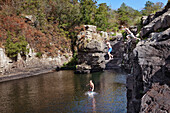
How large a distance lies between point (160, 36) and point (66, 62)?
38.9 m

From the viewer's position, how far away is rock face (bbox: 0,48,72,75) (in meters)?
27.5

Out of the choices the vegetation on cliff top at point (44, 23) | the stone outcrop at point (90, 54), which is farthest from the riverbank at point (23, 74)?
the stone outcrop at point (90, 54)

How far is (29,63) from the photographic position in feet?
109

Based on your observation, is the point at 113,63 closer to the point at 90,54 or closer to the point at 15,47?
the point at 90,54

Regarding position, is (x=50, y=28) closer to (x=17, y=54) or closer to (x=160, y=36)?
(x=17, y=54)

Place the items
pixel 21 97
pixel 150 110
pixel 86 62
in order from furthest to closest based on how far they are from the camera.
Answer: pixel 86 62 < pixel 21 97 < pixel 150 110

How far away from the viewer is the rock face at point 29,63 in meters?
27.5

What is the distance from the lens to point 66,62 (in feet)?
146

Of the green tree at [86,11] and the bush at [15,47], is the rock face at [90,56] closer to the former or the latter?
the bush at [15,47]

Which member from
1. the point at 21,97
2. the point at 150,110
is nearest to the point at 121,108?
the point at 150,110

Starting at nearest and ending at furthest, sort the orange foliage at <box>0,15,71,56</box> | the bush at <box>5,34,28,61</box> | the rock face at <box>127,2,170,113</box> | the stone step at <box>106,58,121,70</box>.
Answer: the rock face at <box>127,2,170,113</box> → the bush at <box>5,34,28,61</box> → the orange foliage at <box>0,15,71,56</box> → the stone step at <box>106,58,121,70</box>

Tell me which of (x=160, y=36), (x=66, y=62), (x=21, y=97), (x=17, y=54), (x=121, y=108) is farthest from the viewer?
(x=66, y=62)

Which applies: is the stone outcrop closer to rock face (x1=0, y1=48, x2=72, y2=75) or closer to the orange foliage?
rock face (x1=0, y1=48, x2=72, y2=75)

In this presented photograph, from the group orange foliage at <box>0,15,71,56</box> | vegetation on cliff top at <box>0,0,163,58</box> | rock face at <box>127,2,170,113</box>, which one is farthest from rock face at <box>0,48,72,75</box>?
rock face at <box>127,2,170,113</box>
